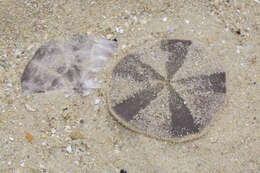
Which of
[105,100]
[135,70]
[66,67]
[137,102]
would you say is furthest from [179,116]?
[66,67]

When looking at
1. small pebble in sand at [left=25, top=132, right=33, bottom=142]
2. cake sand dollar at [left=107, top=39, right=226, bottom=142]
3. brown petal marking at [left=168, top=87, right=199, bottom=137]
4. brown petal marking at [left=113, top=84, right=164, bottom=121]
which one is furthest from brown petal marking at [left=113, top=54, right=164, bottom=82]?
small pebble in sand at [left=25, top=132, right=33, bottom=142]

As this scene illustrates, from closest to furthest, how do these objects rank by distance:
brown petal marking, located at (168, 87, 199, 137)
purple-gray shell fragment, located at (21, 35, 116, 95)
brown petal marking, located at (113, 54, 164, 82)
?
brown petal marking, located at (168, 87, 199, 137) → brown petal marking, located at (113, 54, 164, 82) → purple-gray shell fragment, located at (21, 35, 116, 95)

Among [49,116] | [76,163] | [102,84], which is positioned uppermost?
[102,84]

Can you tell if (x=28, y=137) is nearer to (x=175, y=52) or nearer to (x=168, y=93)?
(x=168, y=93)

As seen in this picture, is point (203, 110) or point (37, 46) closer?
point (203, 110)

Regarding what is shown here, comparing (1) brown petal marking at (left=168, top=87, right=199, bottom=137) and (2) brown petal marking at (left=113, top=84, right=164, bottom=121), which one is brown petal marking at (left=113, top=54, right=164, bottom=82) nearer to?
(2) brown petal marking at (left=113, top=84, right=164, bottom=121)

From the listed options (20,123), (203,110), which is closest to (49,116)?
(20,123)

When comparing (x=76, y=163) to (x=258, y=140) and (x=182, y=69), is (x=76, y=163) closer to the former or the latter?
(x=182, y=69)
